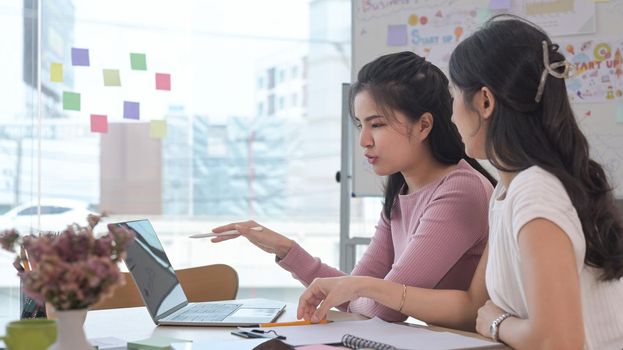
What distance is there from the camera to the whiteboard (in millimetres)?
2797

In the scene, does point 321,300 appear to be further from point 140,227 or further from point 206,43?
point 206,43

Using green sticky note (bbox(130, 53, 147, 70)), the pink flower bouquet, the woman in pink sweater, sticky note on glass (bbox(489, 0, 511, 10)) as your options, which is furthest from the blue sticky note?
green sticky note (bbox(130, 53, 147, 70))

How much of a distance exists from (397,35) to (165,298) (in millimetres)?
1786

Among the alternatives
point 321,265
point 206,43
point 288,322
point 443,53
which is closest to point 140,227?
point 288,322

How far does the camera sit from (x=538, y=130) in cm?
139

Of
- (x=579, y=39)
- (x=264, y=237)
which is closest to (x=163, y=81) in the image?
(x=579, y=39)

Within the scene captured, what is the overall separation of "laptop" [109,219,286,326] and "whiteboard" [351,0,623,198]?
1099 millimetres

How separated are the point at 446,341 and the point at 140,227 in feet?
2.19

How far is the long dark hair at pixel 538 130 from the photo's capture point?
4.42 feet

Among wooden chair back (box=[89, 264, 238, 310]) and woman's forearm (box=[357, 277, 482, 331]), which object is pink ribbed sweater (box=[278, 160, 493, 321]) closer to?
woman's forearm (box=[357, 277, 482, 331])

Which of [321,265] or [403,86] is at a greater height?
[403,86]

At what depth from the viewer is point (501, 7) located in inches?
117

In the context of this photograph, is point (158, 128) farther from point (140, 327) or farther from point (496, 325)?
point (496, 325)

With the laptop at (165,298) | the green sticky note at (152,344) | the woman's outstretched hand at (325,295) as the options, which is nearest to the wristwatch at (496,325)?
the woman's outstretched hand at (325,295)
